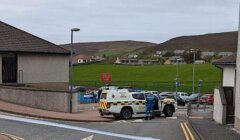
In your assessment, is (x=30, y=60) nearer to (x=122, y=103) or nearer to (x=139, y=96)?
(x=122, y=103)

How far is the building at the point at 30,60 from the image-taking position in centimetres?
4103

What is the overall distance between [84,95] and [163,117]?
22.6m

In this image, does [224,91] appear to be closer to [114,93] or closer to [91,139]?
[114,93]

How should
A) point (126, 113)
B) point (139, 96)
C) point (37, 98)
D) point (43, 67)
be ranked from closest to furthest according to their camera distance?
point (37, 98)
point (126, 113)
point (139, 96)
point (43, 67)

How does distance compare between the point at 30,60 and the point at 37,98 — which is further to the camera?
the point at 30,60

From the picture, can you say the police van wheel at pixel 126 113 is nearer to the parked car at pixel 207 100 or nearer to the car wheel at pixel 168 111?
the car wheel at pixel 168 111

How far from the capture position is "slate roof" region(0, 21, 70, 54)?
135 feet

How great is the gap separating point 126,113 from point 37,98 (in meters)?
6.27

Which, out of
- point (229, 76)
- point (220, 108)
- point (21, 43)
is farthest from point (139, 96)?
point (21, 43)

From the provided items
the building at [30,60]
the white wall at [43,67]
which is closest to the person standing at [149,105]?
the building at [30,60]

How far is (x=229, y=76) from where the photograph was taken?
3847 cm

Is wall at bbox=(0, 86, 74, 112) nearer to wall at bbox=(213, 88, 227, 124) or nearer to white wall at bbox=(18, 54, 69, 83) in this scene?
white wall at bbox=(18, 54, 69, 83)

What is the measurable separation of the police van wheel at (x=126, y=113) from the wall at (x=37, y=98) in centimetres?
384

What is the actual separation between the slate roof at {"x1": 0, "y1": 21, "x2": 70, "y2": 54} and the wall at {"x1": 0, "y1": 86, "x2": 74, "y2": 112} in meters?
5.02
